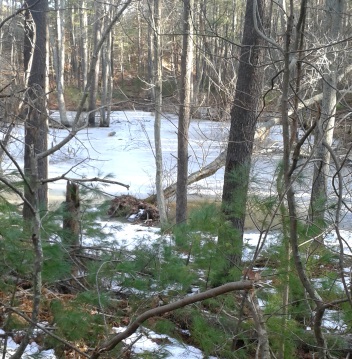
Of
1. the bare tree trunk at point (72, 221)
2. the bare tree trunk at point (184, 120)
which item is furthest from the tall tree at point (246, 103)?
the bare tree trunk at point (184, 120)

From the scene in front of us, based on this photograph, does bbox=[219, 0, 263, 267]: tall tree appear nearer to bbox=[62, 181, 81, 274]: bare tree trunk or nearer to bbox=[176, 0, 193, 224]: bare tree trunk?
bbox=[62, 181, 81, 274]: bare tree trunk

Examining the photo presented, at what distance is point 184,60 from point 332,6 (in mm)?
3527

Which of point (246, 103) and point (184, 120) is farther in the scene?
point (184, 120)

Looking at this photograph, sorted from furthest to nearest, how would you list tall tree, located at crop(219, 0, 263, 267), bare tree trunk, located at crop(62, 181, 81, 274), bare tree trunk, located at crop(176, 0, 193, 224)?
bare tree trunk, located at crop(176, 0, 193, 224) < tall tree, located at crop(219, 0, 263, 267) < bare tree trunk, located at crop(62, 181, 81, 274)

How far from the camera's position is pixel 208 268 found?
4.79 m

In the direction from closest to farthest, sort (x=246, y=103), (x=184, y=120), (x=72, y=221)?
1. (x=72, y=221)
2. (x=246, y=103)
3. (x=184, y=120)

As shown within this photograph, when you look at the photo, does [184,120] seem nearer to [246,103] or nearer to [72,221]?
[246,103]

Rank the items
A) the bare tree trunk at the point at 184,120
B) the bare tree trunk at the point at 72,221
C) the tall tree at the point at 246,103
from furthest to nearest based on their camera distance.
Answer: the bare tree trunk at the point at 184,120 < the tall tree at the point at 246,103 < the bare tree trunk at the point at 72,221

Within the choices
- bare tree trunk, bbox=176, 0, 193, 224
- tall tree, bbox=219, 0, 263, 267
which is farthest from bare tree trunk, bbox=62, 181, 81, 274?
bare tree trunk, bbox=176, 0, 193, 224

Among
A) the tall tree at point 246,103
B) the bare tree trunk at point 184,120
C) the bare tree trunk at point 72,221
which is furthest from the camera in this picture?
the bare tree trunk at point 184,120

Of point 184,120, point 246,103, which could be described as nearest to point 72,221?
point 246,103

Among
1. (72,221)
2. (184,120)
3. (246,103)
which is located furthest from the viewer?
(184,120)

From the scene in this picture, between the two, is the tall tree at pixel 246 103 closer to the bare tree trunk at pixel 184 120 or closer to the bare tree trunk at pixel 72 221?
the bare tree trunk at pixel 72 221

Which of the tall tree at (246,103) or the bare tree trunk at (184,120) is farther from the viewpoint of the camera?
the bare tree trunk at (184,120)
